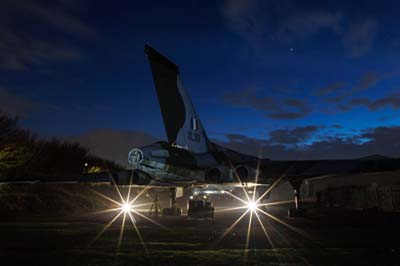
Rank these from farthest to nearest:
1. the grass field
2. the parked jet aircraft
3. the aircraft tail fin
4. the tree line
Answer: the tree line → the aircraft tail fin → the parked jet aircraft → the grass field

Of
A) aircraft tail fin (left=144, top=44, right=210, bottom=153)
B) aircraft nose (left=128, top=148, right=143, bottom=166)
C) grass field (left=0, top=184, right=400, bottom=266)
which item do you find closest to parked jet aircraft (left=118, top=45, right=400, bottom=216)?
aircraft tail fin (left=144, top=44, right=210, bottom=153)

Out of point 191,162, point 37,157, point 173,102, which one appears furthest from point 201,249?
point 37,157

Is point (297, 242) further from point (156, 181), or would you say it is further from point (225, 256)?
point (156, 181)

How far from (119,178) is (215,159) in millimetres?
4321

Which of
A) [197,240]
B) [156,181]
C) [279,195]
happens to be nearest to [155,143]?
[156,181]

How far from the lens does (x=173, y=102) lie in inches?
637

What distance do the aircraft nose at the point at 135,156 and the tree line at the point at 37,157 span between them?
18.3ft

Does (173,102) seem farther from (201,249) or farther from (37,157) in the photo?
(37,157)

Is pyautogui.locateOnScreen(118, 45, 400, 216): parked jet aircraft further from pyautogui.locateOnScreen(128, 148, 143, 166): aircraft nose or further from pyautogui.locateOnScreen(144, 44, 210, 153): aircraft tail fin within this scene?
pyautogui.locateOnScreen(128, 148, 143, 166): aircraft nose

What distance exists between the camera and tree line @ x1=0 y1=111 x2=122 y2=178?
34219 millimetres

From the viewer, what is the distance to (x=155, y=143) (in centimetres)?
1415

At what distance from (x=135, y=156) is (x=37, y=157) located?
136 ft

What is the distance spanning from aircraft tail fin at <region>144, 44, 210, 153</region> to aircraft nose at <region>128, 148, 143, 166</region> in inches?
108

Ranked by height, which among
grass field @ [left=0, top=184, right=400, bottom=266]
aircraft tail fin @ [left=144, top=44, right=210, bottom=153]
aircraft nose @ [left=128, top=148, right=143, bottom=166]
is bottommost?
grass field @ [left=0, top=184, right=400, bottom=266]
